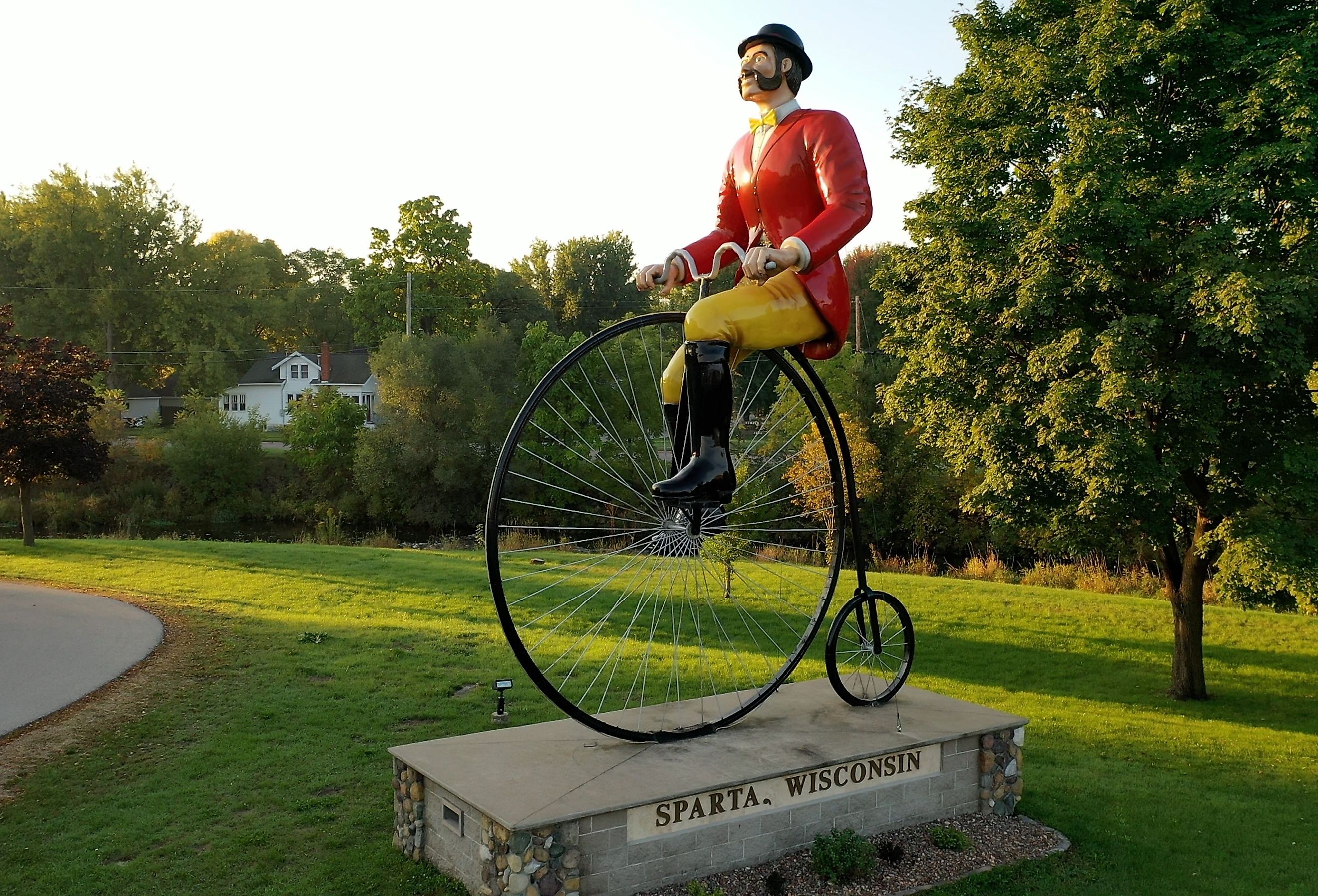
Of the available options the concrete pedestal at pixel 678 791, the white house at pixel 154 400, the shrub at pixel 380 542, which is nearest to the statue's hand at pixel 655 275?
the concrete pedestal at pixel 678 791

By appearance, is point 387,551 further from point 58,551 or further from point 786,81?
point 786,81

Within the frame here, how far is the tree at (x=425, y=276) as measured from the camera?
42.4 metres

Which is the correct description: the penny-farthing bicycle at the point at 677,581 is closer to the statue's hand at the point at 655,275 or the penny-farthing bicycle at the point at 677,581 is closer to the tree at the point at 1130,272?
the statue's hand at the point at 655,275

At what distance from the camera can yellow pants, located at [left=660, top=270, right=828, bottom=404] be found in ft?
17.1

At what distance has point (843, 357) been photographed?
26.1m

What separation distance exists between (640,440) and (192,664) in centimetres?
1825

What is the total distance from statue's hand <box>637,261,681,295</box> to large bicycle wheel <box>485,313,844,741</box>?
226 mm

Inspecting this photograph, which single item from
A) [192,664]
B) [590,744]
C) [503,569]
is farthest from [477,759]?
[503,569]

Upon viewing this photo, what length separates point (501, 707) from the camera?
25.4 ft

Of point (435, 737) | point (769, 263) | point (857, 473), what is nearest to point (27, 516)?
point (435, 737)

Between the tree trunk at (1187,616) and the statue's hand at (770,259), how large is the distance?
7.01m

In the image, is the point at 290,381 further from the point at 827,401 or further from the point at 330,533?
the point at 827,401

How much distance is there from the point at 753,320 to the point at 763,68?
4.88ft

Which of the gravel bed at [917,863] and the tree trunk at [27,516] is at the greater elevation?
the tree trunk at [27,516]
